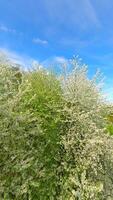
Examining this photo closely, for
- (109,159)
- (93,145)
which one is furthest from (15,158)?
(109,159)

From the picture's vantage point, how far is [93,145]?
17.8 meters

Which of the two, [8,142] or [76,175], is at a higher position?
[8,142]

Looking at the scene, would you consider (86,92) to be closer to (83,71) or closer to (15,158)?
(83,71)

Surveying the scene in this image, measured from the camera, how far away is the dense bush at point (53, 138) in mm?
15547

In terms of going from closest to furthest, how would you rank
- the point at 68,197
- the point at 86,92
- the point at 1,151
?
1. the point at 1,151
2. the point at 68,197
3. the point at 86,92

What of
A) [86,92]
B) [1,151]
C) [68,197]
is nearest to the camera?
[1,151]

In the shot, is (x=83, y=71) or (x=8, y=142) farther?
(x=83, y=71)

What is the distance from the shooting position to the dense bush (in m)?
15.5

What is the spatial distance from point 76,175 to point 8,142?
3.30 m

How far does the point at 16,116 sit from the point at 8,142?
97 centimetres

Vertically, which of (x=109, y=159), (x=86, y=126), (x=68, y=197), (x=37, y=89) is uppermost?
(x=37, y=89)

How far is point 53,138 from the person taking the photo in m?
17.7

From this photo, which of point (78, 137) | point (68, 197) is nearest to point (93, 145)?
point (78, 137)

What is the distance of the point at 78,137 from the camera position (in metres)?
18.4
